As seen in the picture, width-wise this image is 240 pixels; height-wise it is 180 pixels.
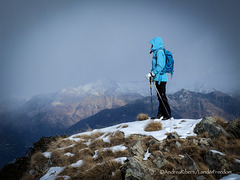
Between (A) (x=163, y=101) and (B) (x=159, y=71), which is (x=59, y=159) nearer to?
(A) (x=163, y=101)

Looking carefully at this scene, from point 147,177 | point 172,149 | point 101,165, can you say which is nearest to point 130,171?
point 147,177

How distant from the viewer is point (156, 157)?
4.29m

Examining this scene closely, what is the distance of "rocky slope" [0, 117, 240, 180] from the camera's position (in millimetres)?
3580

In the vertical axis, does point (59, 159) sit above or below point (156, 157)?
below

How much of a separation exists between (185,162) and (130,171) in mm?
1842

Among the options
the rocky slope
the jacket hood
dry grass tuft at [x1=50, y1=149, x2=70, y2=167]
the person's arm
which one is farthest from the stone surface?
dry grass tuft at [x1=50, y1=149, x2=70, y2=167]

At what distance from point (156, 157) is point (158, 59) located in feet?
17.7

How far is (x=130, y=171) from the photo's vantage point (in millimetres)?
3234

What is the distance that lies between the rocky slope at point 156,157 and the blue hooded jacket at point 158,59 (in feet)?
8.76

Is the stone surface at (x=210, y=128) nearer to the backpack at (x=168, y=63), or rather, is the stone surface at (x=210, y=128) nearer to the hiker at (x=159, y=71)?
the hiker at (x=159, y=71)

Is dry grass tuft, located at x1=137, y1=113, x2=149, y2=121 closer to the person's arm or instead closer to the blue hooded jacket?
the blue hooded jacket

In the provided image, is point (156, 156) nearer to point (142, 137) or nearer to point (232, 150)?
point (142, 137)

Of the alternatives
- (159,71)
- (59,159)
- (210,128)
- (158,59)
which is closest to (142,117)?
(159,71)

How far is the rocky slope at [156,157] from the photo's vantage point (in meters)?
3.58
